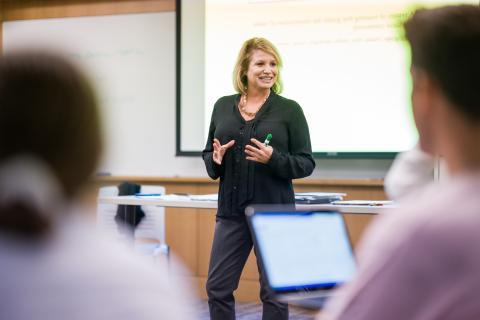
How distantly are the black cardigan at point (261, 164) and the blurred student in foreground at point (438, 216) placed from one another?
214 cm

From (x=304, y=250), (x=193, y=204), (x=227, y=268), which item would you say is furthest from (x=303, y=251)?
(x=193, y=204)

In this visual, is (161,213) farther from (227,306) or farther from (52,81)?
(52,81)

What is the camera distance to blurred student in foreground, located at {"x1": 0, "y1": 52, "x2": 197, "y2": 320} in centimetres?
80

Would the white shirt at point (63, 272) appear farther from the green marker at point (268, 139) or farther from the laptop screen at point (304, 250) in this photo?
the green marker at point (268, 139)

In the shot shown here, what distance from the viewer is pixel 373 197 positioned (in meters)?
4.80

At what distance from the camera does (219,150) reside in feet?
10.3

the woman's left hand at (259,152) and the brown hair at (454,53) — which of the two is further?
the woman's left hand at (259,152)

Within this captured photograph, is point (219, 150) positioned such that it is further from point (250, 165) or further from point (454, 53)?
point (454, 53)

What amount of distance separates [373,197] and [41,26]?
10.3 feet

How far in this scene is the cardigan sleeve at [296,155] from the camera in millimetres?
3045

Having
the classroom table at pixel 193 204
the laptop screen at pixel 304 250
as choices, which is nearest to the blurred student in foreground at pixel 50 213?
the laptop screen at pixel 304 250

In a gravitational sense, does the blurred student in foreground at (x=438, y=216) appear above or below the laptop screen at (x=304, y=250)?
above

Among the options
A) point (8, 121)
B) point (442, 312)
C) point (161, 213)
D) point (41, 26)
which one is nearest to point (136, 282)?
point (8, 121)

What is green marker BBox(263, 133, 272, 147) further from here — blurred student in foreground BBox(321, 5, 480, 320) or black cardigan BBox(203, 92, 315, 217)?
blurred student in foreground BBox(321, 5, 480, 320)
